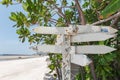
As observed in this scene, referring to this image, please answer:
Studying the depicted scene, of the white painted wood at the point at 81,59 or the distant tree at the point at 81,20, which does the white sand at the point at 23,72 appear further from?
the white painted wood at the point at 81,59

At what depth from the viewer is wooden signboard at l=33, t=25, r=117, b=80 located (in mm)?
5547

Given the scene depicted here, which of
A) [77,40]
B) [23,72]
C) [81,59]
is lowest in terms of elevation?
[23,72]

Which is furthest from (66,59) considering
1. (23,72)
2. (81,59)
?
(23,72)

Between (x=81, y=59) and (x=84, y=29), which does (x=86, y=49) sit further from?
(x=84, y=29)

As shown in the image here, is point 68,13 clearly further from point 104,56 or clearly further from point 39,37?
point 104,56

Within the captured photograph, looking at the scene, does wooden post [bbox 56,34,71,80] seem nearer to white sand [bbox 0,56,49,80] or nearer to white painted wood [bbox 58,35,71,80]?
white painted wood [bbox 58,35,71,80]

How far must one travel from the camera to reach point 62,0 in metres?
10.5

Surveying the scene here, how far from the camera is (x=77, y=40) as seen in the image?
5715 mm

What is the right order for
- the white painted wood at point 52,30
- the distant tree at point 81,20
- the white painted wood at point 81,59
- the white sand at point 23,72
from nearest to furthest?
the white painted wood at point 81,59 → the white painted wood at point 52,30 → the distant tree at point 81,20 → the white sand at point 23,72

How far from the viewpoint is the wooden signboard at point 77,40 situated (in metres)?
5.55

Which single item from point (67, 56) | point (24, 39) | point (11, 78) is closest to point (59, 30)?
point (67, 56)

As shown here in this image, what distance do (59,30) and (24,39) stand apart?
4552 mm

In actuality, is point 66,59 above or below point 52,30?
below

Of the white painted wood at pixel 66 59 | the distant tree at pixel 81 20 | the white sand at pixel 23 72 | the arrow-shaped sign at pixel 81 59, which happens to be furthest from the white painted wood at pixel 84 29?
the white sand at pixel 23 72
